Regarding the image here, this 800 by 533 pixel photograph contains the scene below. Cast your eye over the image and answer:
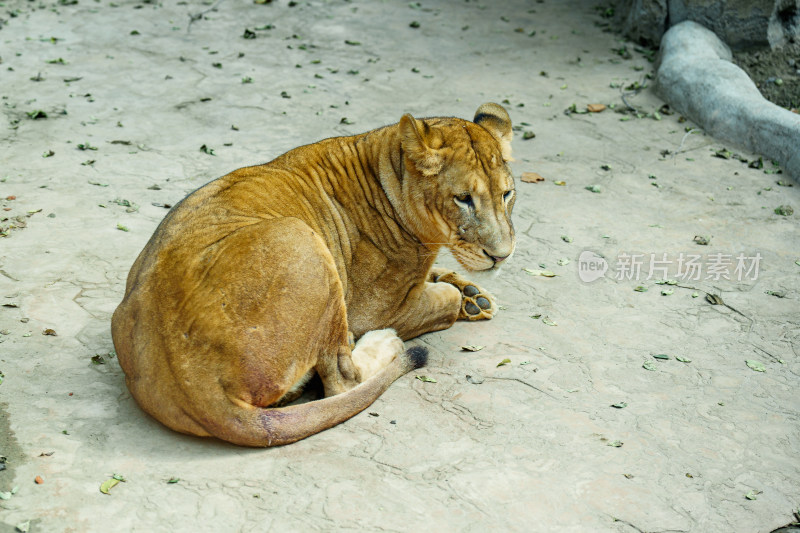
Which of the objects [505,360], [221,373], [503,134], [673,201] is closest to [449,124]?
[503,134]

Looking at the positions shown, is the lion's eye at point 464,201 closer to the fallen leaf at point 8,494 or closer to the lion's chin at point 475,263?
the lion's chin at point 475,263

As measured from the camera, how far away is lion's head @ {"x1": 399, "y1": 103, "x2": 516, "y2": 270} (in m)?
4.39

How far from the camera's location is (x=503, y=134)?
484cm

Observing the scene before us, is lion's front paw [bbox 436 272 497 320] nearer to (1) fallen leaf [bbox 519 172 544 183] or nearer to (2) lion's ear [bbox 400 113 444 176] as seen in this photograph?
(2) lion's ear [bbox 400 113 444 176]

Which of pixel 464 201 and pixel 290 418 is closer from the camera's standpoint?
pixel 290 418

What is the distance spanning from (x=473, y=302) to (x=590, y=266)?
1.13 m

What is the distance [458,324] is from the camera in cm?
509

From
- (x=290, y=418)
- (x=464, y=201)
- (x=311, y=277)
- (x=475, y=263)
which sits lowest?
(x=290, y=418)

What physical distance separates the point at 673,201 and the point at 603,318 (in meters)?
2.08

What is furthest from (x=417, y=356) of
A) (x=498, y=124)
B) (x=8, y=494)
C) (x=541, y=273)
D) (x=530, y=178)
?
(x=530, y=178)

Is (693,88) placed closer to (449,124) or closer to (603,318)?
(603,318)

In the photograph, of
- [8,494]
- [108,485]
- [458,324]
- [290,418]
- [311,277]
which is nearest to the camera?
[8,494]

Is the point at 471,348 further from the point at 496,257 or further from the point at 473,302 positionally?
the point at 496,257

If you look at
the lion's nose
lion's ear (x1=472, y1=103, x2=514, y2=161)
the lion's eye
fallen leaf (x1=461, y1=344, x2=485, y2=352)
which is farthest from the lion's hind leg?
lion's ear (x1=472, y1=103, x2=514, y2=161)
